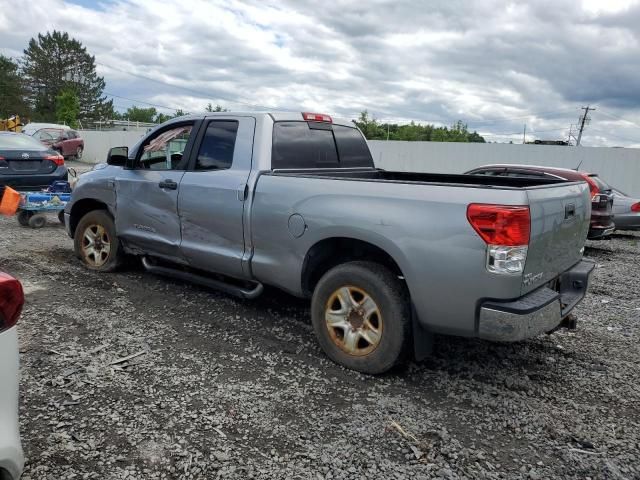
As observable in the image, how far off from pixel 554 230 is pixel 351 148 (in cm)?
251

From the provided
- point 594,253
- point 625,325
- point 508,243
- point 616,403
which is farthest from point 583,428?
point 594,253

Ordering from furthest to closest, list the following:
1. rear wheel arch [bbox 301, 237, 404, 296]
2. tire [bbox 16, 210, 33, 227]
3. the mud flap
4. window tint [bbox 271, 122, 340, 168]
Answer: tire [bbox 16, 210, 33, 227]
window tint [bbox 271, 122, 340, 168]
rear wheel arch [bbox 301, 237, 404, 296]
the mud flap

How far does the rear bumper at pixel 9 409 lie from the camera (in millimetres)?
1932

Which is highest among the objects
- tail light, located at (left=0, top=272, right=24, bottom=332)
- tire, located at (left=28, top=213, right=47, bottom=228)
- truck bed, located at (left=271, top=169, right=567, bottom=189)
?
truck bed, located at (left=271, top=169, right=567, bottom=189)

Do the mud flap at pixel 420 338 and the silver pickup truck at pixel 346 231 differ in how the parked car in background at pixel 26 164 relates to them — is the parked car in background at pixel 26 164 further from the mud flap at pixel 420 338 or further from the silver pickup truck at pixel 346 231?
the mud flap at pixel 420 338

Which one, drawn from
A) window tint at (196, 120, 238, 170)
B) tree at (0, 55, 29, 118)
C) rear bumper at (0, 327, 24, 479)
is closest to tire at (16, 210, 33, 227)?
window tint at (196, 120, 238, 170)

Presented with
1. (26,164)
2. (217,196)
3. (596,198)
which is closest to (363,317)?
(217,196)

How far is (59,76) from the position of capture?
6800 cm

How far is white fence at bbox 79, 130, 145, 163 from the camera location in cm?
3169

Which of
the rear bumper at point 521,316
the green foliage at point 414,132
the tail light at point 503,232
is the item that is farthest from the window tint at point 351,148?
the green foliage at point 414,132

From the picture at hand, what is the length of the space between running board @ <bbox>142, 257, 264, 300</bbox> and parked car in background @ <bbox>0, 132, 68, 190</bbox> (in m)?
5.54

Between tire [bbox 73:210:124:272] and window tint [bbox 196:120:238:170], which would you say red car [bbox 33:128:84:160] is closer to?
tire [bbox 73:210:124:272]

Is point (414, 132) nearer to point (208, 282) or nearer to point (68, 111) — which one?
point (68, 111)

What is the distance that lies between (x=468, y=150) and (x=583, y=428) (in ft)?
55.1
